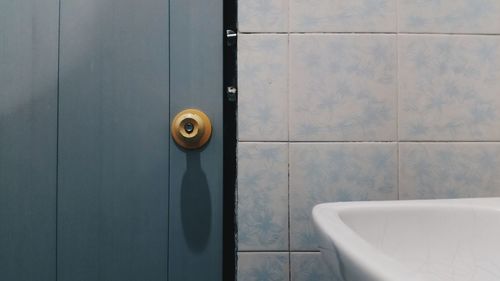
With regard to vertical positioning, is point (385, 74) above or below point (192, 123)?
above

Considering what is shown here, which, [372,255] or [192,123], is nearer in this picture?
[372,255]

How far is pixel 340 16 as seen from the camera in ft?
2.69

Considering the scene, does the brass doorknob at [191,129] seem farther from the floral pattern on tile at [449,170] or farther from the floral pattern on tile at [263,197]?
the floral pattern on tile at [449,170]

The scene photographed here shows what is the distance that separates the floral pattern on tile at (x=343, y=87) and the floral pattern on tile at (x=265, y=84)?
0.02m

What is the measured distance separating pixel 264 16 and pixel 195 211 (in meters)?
0.48

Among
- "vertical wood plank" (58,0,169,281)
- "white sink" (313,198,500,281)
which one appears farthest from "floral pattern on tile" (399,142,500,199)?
"vertical wood plank" (58,0,169,281)

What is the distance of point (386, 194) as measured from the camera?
32.1 inches

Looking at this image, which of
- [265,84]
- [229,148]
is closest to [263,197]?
[229,148]

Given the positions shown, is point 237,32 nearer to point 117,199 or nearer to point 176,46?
point 176,46

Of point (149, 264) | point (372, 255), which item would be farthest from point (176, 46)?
point (372, 255)

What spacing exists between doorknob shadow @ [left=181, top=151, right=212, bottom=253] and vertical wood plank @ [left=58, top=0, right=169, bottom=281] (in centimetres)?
5

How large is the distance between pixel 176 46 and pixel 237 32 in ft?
0.51

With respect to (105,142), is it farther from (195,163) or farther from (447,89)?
(447,89)

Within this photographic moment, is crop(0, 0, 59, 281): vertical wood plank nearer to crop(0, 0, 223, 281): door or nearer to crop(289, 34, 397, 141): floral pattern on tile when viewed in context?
crop(0, 0, 223, 281): door
